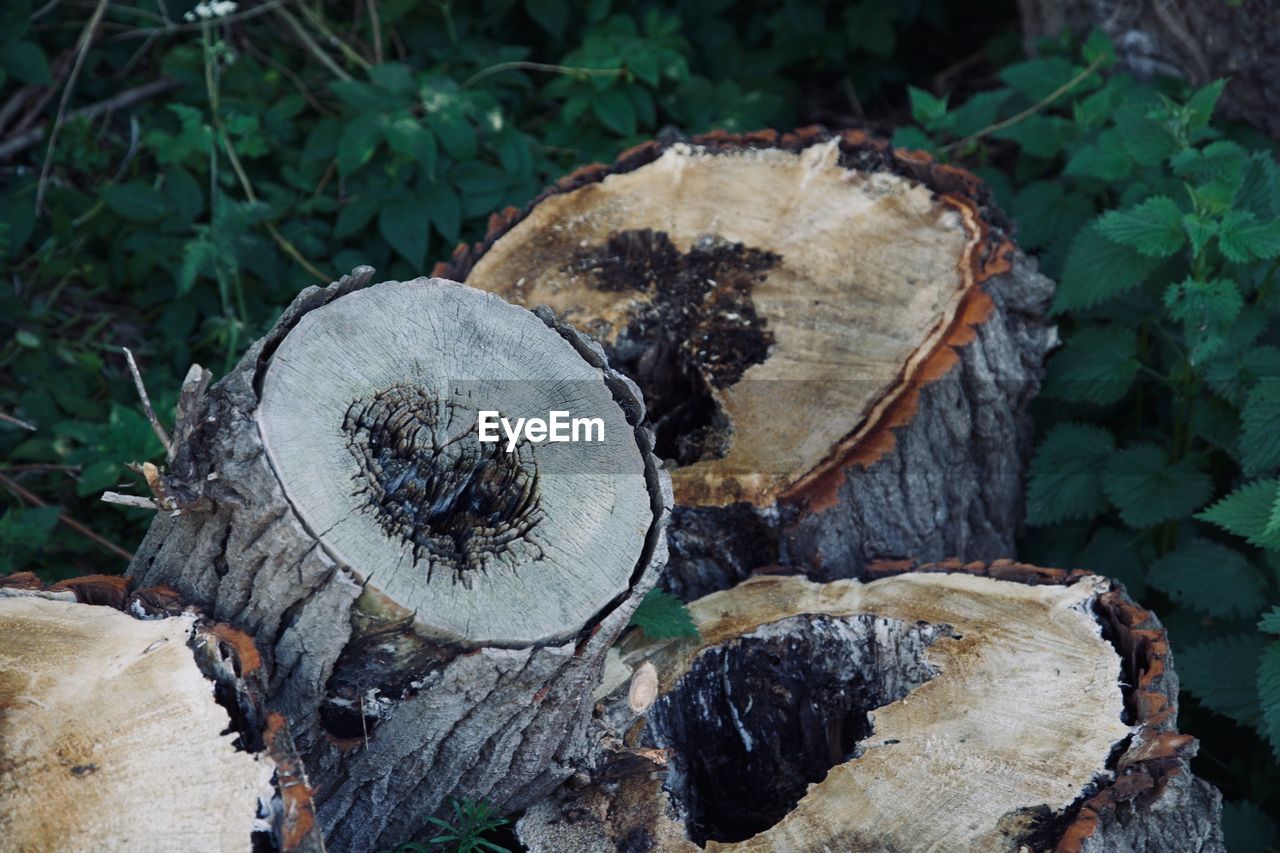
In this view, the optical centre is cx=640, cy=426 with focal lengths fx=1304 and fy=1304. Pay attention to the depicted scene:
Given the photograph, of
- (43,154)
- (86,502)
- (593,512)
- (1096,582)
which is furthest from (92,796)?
(43,154)

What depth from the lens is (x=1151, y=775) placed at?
1883 mm

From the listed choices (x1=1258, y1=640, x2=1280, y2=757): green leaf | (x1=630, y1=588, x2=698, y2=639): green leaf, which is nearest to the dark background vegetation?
(x1=1258, y1=640, x2=1280, y2=757): green leaf

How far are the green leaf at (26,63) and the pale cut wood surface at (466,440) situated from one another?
2.29 meters

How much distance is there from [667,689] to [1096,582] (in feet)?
2.53

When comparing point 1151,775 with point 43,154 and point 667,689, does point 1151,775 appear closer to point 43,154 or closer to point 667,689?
point 667,689

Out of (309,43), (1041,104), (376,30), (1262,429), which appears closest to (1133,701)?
(1262,429)

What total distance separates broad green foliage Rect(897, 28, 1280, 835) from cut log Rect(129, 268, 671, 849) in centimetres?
125

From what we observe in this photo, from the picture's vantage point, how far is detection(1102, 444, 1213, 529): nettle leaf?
277cm

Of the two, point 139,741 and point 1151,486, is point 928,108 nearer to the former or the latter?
point 1151,486

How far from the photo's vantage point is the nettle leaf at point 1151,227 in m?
2.66

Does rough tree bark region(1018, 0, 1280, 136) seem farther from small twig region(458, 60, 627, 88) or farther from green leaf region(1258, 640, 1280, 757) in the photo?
green leaf region(1258, 640, 1280, 757)

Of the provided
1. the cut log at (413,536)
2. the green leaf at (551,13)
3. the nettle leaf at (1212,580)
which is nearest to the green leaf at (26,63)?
the green leaf at (551,13)

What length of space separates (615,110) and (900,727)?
2.24 meters

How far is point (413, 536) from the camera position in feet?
5.91
